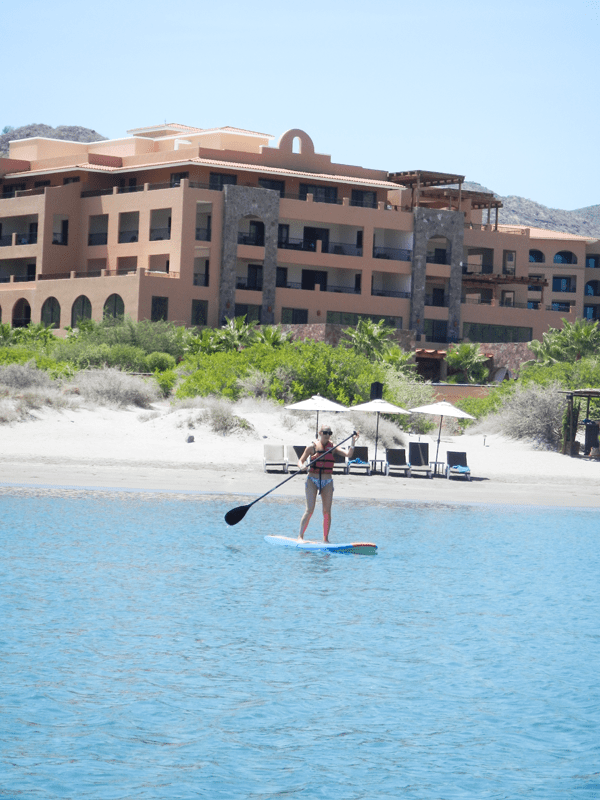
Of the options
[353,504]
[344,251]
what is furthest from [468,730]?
[344,251]

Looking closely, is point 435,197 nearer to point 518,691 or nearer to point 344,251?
point 344,251

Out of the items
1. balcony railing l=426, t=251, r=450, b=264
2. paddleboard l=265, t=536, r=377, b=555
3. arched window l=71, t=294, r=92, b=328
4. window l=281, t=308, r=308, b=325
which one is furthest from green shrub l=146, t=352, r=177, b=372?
paddleboard l=265, t=536, r=377, b=555

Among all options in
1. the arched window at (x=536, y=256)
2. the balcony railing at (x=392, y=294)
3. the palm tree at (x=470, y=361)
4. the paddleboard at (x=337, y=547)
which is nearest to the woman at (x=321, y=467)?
the paddleboard at (x=337, y=547)

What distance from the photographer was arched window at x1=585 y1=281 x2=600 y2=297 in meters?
87.4

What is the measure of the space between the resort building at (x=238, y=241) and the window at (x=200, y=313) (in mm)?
76

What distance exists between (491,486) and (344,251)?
35664 millimetres

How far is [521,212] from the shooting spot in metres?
192

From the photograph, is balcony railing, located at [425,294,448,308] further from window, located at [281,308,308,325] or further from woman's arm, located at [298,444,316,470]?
woman's arm, located at [298,444,316,470]

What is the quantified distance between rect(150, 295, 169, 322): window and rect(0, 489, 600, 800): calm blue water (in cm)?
3509

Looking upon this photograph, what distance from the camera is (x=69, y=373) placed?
37062mm

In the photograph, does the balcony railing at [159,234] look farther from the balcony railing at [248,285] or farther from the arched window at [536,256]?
the arched window at [536,256]

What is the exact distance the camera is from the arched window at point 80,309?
5634 centimetres

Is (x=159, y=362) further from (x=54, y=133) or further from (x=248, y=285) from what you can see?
(x=54, y=133)

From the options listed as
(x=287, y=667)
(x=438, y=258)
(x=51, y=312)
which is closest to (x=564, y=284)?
(x=438, y=258)
